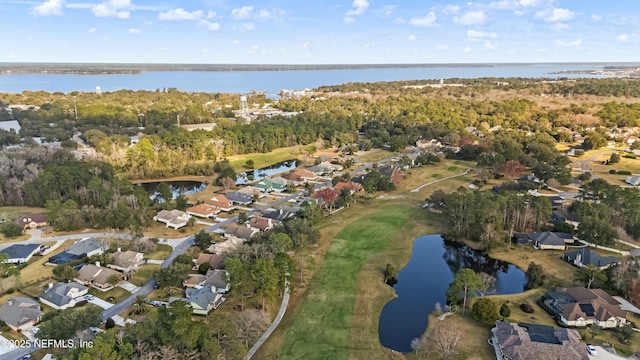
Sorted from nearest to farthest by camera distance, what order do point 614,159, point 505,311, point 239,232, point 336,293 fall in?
point 505,311
point 336,293
point 239,232
point 614,159

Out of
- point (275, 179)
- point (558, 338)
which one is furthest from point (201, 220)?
point (558, 338)

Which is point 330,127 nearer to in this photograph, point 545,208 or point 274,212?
point 274,212

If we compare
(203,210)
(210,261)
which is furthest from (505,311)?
(203,210)

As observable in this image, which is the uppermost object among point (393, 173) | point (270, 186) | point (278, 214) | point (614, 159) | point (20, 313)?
point (614, 159)

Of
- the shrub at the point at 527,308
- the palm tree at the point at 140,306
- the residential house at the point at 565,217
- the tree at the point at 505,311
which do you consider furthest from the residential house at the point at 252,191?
the residential house at the point at 565,217

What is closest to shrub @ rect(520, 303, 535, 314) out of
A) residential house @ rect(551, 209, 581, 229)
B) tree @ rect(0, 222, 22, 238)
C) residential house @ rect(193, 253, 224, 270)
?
residential house @ rect(551, 209, 581, 229)

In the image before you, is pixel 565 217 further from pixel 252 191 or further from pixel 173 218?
pixel 173 218

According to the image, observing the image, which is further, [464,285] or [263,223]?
[263,223]
